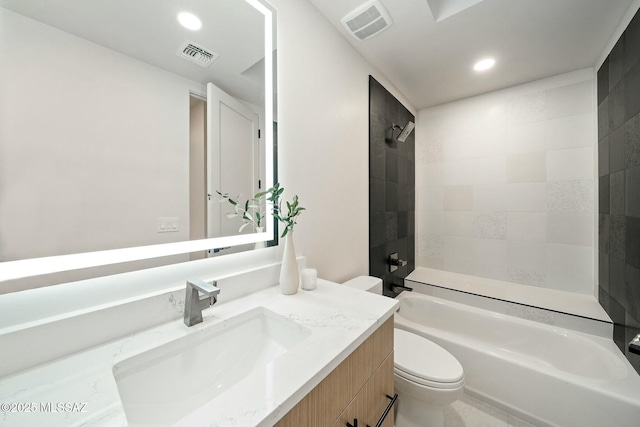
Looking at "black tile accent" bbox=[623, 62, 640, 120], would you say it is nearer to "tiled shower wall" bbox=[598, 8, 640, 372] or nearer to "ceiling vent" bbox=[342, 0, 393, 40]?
"tiled shower wall" bbox=[598, 8, 640, 372]

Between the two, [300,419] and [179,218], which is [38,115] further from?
[300,419]

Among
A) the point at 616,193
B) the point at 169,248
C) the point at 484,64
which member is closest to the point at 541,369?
the point at 616,193

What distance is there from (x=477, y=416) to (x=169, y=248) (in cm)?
192

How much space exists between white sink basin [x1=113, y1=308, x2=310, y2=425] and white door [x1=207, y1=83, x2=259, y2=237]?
0.38 m

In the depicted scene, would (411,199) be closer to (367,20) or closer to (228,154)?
(367,20)

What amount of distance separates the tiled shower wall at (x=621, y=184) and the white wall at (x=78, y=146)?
2228 millimetres

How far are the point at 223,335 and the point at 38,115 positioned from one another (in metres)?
0.76

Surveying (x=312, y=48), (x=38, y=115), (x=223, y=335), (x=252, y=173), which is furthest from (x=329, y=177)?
(x=38, y=115)

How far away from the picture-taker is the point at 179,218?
0.83 metres

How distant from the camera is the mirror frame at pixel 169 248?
0.57 meters

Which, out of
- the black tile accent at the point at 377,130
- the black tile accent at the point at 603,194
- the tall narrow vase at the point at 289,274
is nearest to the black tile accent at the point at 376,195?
the black tile accent at the point at 377,130

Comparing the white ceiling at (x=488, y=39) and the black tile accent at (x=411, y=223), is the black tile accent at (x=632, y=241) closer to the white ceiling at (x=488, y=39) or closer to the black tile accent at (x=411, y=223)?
the white ceiling at (x=488, y=39)

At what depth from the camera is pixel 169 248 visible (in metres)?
0.81

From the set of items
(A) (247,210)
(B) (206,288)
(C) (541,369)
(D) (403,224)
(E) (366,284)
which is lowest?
(C) (541,369)
